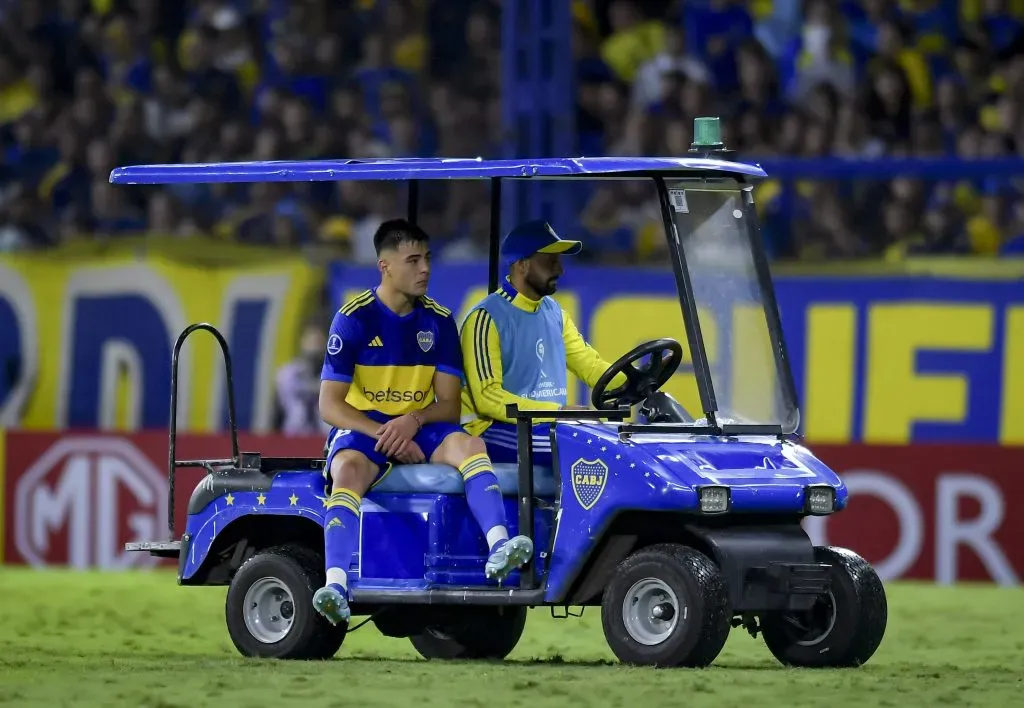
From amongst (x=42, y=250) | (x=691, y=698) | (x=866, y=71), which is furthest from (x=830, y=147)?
(x=691, y=698)

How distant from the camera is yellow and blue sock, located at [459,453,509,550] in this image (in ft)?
30.9

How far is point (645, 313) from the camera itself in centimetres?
1580

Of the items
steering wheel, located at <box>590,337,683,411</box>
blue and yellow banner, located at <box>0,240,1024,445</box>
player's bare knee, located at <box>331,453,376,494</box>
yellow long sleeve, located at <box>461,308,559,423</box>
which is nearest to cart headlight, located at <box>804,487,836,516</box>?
steering wheel, located at <box>590,337,683,411</box>

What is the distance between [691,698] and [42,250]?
10.1 m

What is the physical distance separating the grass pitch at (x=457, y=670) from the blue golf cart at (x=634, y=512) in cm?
22

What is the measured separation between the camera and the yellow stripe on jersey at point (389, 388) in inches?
388

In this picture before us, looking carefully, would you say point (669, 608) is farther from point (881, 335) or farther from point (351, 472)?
point (881, 335)

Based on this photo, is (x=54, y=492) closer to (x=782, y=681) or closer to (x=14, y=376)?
(x=14, y=376)

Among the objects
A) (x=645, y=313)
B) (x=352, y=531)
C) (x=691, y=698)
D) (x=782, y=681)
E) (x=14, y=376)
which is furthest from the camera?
(x=14, y=376)

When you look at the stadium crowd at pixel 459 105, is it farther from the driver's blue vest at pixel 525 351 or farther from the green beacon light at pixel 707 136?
the green beacon light at pixel 707 136

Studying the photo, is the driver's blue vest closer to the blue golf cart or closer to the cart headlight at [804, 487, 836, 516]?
the blue golf cart

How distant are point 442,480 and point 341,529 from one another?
0.46 m

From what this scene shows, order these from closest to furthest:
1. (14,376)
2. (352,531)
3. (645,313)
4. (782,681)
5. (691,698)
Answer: (691,698)
(782,681)
(352,531)
(645,313)
(14,376)

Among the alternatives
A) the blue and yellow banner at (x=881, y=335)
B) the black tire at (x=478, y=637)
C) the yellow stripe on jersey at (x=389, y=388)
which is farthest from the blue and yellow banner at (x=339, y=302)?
the yellow stripe on jersey at (x=389, y=388)
